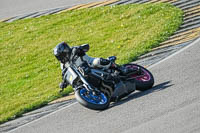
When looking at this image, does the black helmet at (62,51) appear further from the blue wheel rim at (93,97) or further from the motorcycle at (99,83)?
the blue wheel rim at (93,97)

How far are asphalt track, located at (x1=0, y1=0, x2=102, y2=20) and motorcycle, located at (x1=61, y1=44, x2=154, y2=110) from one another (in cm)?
990

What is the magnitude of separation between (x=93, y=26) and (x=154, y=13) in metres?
1.92

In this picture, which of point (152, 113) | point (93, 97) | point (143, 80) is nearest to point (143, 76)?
point (143, 80)

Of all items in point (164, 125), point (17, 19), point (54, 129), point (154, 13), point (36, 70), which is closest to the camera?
point (164, 125)

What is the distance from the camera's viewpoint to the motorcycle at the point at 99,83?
10.5 metres

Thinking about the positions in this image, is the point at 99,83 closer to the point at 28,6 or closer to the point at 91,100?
the point at 91,100

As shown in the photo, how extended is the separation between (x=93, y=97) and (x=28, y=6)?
12.0 meters

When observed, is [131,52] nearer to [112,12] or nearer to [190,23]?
[190,23]

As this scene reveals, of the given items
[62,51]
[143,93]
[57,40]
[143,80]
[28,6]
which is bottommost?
[57,40]

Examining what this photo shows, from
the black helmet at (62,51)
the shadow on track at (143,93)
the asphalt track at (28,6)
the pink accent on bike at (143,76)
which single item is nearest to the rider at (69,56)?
the black helmet at (62,51)

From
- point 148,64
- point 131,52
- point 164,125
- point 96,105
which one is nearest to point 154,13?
point 131,52

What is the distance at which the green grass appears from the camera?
1441 cm

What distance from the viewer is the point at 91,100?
1041 centimetres

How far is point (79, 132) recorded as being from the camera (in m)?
9.66
